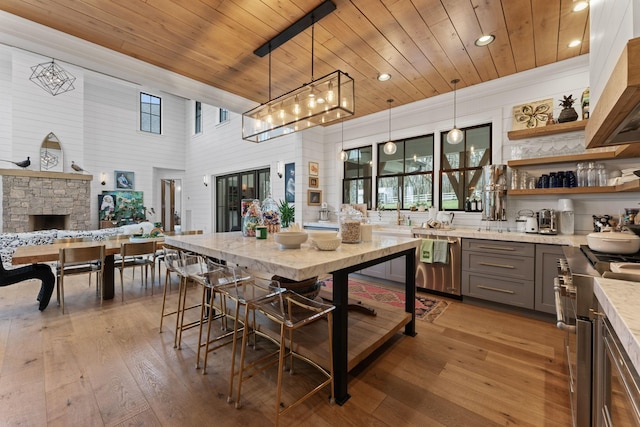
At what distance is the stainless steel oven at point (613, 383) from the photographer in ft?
2.43

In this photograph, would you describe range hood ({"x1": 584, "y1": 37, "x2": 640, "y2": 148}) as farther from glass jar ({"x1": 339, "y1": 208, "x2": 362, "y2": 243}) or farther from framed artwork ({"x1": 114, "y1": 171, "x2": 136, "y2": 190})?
framed artwork ({"x1": 114, "y1": 171, "x2": 136, "y2": 190})

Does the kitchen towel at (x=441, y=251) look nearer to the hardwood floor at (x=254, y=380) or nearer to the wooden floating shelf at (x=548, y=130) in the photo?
the hardwood floor at (x=254, y=380)

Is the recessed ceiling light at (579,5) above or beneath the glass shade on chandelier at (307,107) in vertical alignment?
above

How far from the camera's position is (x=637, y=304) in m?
0.83

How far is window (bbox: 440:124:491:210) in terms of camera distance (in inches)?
157

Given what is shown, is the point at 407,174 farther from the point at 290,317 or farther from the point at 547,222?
the point at 290,317

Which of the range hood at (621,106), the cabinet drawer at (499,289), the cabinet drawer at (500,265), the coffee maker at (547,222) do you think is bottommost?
the cabinet drawer at (499,289)

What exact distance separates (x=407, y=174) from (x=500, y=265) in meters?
2.13

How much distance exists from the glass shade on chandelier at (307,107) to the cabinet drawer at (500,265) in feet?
7.76

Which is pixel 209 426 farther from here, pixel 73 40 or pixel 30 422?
pixel 73 40

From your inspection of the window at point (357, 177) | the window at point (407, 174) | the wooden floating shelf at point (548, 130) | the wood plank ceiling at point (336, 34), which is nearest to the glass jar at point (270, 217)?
the wood plank ceiling at point (336, 34)

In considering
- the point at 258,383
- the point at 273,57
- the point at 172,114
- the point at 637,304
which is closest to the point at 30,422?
the point at 258,383

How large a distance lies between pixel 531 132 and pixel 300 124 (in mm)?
2833

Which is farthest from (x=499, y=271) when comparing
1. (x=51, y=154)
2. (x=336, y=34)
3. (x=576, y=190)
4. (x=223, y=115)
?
(x=51, y=154)
